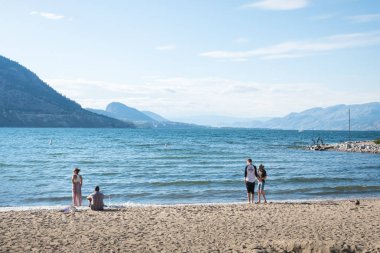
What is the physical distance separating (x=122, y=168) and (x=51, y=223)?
20.4 m

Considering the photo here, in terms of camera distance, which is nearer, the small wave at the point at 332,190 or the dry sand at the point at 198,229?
the dry sand at the point at 198,229

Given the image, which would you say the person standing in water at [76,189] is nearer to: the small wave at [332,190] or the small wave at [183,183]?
the small wave at [183,183]

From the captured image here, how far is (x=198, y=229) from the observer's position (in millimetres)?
12758

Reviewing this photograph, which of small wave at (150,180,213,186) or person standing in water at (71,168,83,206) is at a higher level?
person standing in water at (71,168,83,206)

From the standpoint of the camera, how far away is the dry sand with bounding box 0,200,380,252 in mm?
10531

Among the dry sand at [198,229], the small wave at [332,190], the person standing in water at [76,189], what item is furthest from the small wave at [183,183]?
the dry sand at [198,229]

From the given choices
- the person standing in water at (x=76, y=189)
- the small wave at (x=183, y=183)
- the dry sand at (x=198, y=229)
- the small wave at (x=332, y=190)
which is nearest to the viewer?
the dry sand at (x=198, y=229)

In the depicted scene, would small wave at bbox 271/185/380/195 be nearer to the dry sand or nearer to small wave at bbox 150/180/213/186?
small wave at bbox 150/180/213/186

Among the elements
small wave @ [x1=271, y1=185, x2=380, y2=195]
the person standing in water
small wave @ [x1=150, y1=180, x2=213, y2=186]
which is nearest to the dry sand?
the person standing in water

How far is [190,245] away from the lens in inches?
429

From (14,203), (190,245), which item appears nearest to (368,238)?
(190,245)

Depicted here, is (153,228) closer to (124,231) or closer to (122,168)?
(124,231)

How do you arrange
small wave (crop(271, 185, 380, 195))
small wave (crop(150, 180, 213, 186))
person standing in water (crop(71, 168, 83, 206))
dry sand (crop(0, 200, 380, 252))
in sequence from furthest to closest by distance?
small wave (crop(150, 180, 213, 186)) → small wave (crop(271, 185, 380, 195)) → person standing in water (crop(71, 168, 83, 206)) → dry sand (crop(0, 200, 380, 252))

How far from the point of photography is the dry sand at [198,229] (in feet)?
34.6
